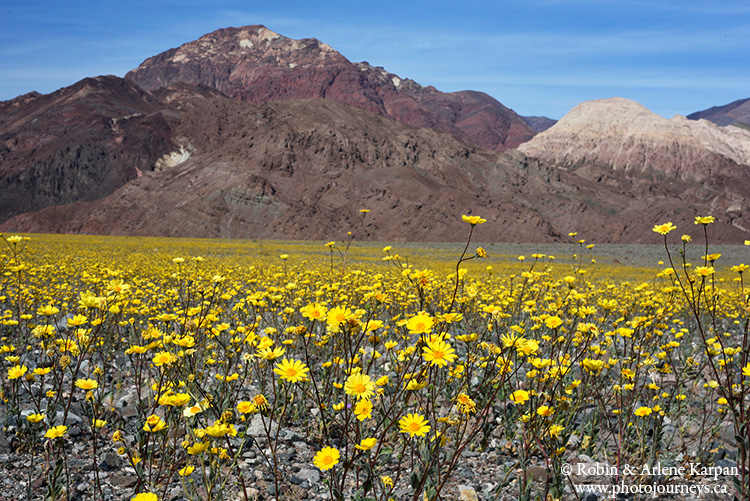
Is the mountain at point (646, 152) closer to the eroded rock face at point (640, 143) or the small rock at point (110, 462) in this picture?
the eroded rock face at point (640, 143)

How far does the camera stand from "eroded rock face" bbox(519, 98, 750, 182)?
95.0 metres

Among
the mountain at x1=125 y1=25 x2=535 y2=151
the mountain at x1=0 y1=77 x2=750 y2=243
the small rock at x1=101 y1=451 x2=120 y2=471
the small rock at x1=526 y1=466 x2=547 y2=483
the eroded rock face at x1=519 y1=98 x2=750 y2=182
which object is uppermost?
the mountain at x1=125 y1=25 x2=535 y2=151

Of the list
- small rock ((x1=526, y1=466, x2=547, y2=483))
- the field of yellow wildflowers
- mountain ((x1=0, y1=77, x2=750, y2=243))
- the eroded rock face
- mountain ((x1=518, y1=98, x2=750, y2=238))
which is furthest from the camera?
the eroded rock face

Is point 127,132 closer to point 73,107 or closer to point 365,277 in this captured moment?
point 73,107

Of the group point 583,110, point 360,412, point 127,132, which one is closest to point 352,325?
point 360,412

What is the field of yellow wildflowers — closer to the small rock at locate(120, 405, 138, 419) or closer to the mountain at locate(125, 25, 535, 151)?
the small rock at locate(120, 405, 138, 419)

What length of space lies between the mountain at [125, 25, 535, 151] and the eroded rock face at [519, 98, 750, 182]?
2260 inches

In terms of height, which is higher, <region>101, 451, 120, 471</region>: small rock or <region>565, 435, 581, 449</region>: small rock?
<region>101, 451, 120, 471</region>: small rock

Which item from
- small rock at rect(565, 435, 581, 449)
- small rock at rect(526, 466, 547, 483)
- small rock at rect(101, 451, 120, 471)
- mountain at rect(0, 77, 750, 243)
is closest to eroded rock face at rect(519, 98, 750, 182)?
mountain at rect(0, 77, 750, 243)

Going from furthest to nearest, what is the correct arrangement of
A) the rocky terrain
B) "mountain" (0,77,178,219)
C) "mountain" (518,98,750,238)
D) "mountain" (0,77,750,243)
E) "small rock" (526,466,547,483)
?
"mountain" (518,98,750,238) → "mountain" (0,77,178,219) → the rocky terrain → "mountain" (0,77,750,243) → "small rock" (526,466,547,483)

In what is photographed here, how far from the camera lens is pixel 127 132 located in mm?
76250

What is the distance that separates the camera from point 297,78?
158250 mm

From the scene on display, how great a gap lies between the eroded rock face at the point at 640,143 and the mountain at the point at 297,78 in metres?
57.4

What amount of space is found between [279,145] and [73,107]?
50515 mm
